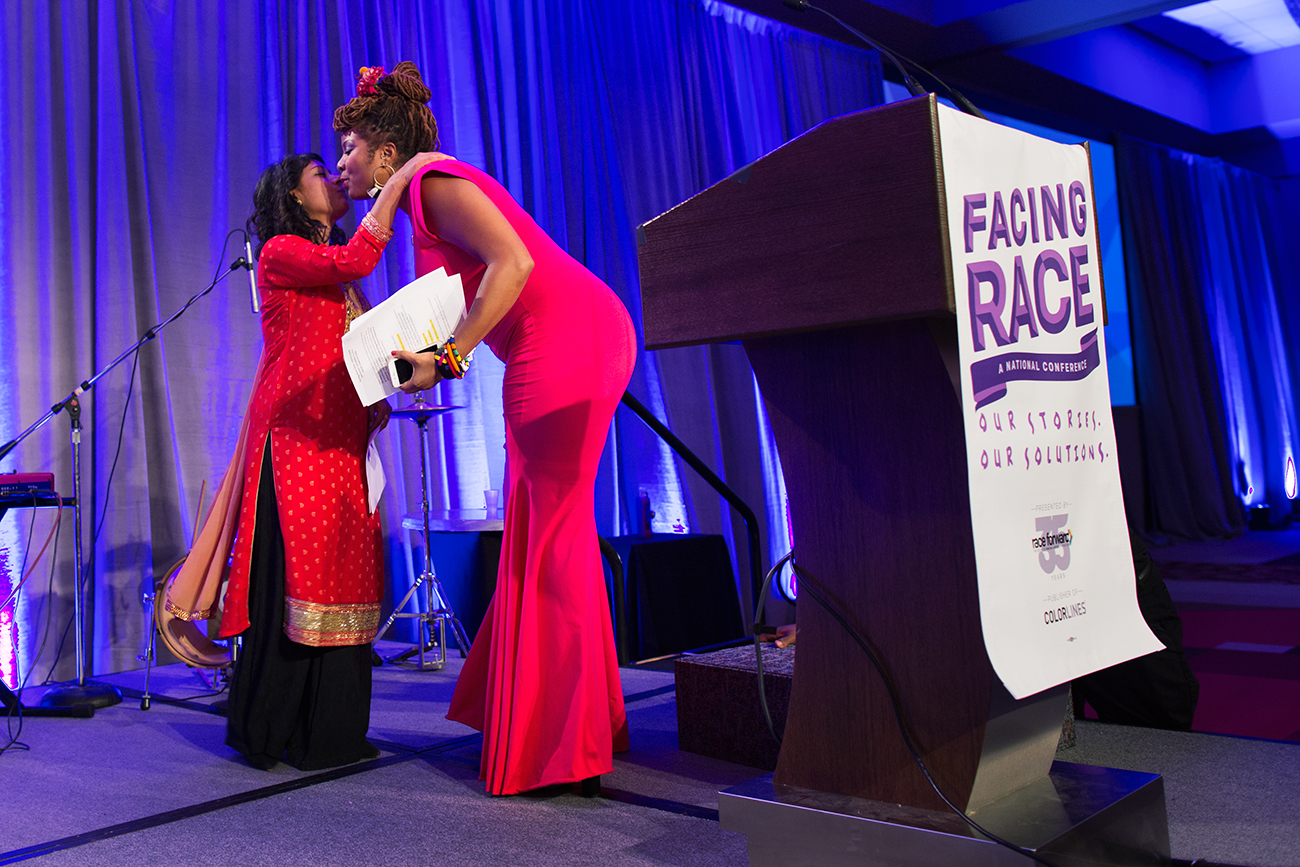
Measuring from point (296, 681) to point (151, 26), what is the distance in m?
2.70

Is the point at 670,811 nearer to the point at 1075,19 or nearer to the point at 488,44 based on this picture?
the point at 488,44

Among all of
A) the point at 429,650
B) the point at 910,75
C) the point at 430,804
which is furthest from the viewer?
the point at 429,650

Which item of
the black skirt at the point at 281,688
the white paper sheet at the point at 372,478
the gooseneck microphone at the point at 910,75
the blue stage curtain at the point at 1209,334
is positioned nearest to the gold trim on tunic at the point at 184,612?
the black skirt at the point at 281,688

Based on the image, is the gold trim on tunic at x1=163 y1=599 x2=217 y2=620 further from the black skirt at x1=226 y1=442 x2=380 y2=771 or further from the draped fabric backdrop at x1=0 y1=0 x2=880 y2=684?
the draped fabric backdrop at x1=0 y1=0 x2=880 y2=684

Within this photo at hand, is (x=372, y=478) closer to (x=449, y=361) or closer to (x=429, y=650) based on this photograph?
(x=449, y=361)

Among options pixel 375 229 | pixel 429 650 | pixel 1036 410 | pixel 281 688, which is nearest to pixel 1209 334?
pixel 429 650

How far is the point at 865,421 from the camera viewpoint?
1231 millimetres

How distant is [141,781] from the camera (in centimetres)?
212

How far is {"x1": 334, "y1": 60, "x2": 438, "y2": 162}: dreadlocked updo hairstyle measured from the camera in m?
2.01

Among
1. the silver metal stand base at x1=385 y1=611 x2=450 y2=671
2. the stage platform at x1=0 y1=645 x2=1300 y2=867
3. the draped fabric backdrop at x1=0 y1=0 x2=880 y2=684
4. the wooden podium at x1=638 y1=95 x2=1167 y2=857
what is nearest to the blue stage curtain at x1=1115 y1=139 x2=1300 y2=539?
the draped fabric backdrop at x1=0 y1=0 x2=880 y2=684

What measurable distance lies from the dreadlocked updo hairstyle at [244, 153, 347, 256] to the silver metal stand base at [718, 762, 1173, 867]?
1600 millimetres

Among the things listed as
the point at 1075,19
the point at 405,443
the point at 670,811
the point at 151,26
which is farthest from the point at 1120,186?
the point at 670,811

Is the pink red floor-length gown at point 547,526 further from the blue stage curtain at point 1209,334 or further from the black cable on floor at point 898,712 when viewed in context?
the blue stage curtain at point 1209,334

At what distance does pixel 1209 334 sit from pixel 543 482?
828 cm
